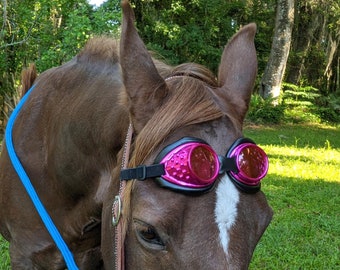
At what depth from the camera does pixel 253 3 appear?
19.4 m

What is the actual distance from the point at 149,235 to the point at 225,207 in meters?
0.24

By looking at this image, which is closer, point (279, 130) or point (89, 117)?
point (89, 117)

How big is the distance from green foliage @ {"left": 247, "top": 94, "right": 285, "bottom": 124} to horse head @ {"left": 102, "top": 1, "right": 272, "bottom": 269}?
1249cm

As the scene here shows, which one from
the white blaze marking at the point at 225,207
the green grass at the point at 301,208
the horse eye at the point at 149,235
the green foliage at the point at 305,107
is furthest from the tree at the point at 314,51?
the horse eye at the point at 149,235

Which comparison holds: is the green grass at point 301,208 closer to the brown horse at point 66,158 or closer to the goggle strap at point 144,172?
the brown horse at point 66,158

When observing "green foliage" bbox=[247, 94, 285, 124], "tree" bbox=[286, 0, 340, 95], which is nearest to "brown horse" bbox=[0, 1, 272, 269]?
"green foliage" bbox=[247, 94, 285, 124]

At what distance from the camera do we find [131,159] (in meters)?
1.46

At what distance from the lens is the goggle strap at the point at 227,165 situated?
1.33 meters

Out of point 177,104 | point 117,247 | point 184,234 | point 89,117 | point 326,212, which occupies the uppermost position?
point 177,104

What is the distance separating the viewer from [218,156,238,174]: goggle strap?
52.5 inches

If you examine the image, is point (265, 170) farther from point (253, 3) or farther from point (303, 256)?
point (253, 3)

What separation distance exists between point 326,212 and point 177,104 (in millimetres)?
4592

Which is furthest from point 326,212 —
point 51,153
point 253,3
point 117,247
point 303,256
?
point 253,3

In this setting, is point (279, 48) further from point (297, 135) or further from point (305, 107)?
point (297, 135)
